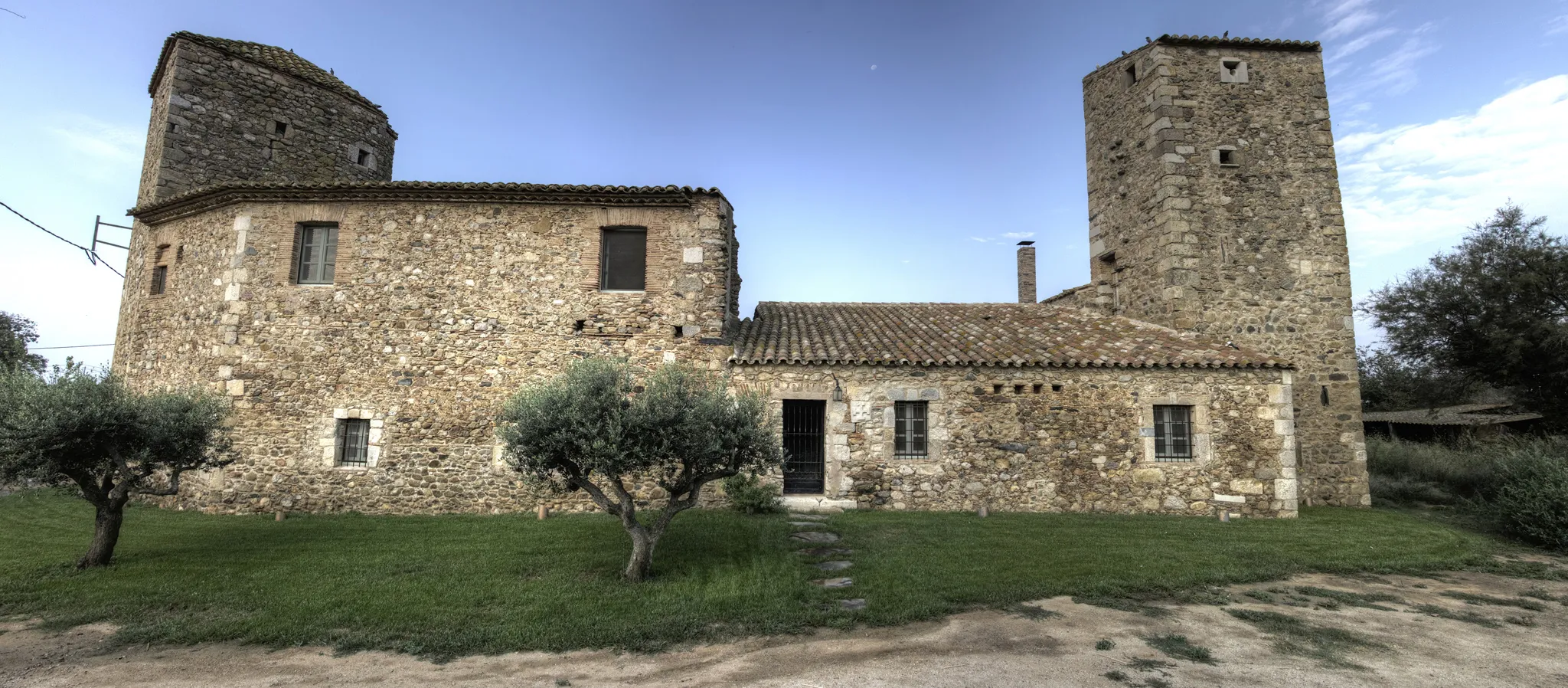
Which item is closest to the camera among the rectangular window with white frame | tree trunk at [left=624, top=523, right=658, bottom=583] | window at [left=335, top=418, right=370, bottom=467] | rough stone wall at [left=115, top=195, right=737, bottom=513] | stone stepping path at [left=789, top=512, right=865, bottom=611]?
stone stepping path at [left=789, top=512, right=865, bottom=611]

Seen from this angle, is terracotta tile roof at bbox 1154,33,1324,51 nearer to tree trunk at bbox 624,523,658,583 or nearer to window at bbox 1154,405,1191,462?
window at bbox 1154,405,1191,462

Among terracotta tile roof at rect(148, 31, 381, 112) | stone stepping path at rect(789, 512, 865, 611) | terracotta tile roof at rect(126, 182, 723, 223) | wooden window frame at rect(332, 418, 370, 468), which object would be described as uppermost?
terracotta tile roof at rect(148, 31, 381, 112)

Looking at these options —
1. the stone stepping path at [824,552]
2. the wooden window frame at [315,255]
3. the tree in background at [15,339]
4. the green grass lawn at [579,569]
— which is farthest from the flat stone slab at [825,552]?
the tree in background at [15,339]

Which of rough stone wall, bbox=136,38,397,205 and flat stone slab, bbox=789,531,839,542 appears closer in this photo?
flat stone slab, bbox=789,531,839,542

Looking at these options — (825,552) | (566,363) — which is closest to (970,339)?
(825,552)

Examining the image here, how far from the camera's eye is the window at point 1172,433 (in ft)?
40.0

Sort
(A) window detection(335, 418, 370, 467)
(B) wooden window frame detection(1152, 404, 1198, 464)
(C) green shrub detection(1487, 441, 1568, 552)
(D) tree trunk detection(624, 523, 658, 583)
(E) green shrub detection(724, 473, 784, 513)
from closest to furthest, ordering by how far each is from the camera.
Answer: (D) tree trunk detection(624, 523, 658, 583) → (C) green shrub detection(1487, 441, 1568, 552) → (E) green shrub detection(724, 473, 784, 513) → (A) window detection(335, 418, 370, 467) → (B) wooden window frame detection(1152, 404, 1198, 464)

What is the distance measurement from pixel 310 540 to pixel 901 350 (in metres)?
9.45

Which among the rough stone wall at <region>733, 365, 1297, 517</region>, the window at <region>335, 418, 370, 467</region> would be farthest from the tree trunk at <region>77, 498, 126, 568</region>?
the rough stone wall at <region>733, 365, 1297, 517</region>

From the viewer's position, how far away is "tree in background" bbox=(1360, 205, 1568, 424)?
15383mm

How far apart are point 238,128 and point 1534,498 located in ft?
79.2

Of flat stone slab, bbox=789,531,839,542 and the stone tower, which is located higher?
the stone tower

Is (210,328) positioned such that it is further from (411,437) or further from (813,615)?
(813,615)

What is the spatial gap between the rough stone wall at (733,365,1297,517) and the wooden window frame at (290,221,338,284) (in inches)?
306
